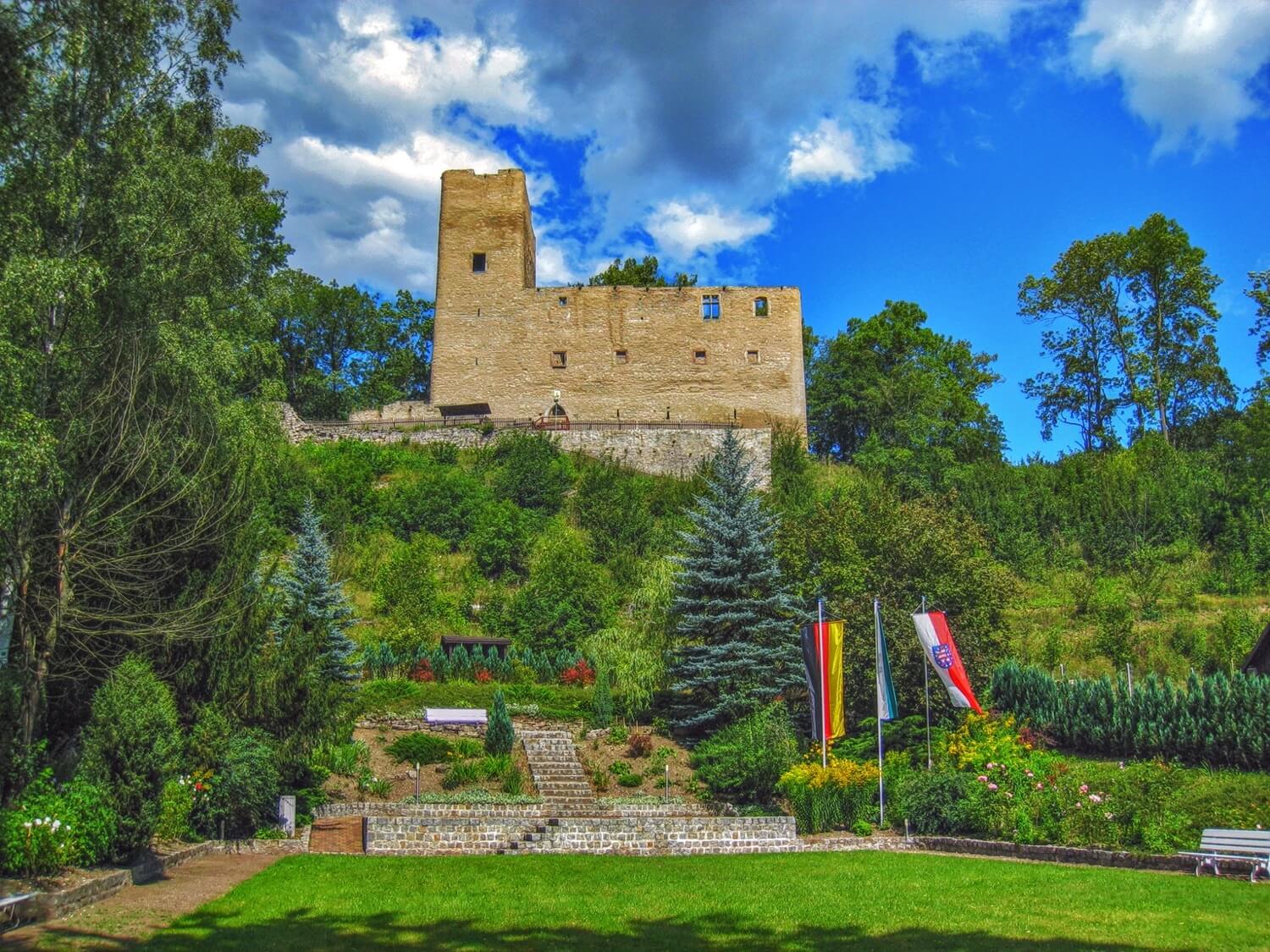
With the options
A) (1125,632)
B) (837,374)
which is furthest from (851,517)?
(837,374)

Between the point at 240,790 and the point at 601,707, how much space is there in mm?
9003

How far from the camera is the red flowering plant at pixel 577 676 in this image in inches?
989

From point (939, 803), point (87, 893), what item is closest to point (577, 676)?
point (939, 803)

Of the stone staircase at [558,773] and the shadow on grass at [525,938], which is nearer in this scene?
the shadow on grass at [525,938]

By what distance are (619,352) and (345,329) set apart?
15.6m

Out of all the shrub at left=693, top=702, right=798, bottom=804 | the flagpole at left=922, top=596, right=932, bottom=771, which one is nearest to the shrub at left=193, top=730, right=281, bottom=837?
the shrub at left=693, top=702, right=798, bottom=804

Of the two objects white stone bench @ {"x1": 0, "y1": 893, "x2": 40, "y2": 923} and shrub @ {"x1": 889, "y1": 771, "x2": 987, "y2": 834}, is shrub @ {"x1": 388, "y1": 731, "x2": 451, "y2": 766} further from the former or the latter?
white stone bench @ {"x1": 0, "y1": 893, "x2": 40, "y2": 923}

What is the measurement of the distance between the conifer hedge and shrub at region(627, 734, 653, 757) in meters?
6.64

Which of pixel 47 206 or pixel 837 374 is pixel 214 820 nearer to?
pixel 47 206

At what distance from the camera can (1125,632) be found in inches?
983

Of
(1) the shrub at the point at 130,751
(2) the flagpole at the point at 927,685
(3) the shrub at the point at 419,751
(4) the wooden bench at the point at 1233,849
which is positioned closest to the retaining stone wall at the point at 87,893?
(1) the shrub at the point at 130,751

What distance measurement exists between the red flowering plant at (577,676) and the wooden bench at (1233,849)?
1474 centimetres

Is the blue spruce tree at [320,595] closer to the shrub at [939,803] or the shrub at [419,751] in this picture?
the shrub at [419,751]

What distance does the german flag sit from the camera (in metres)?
18.1
